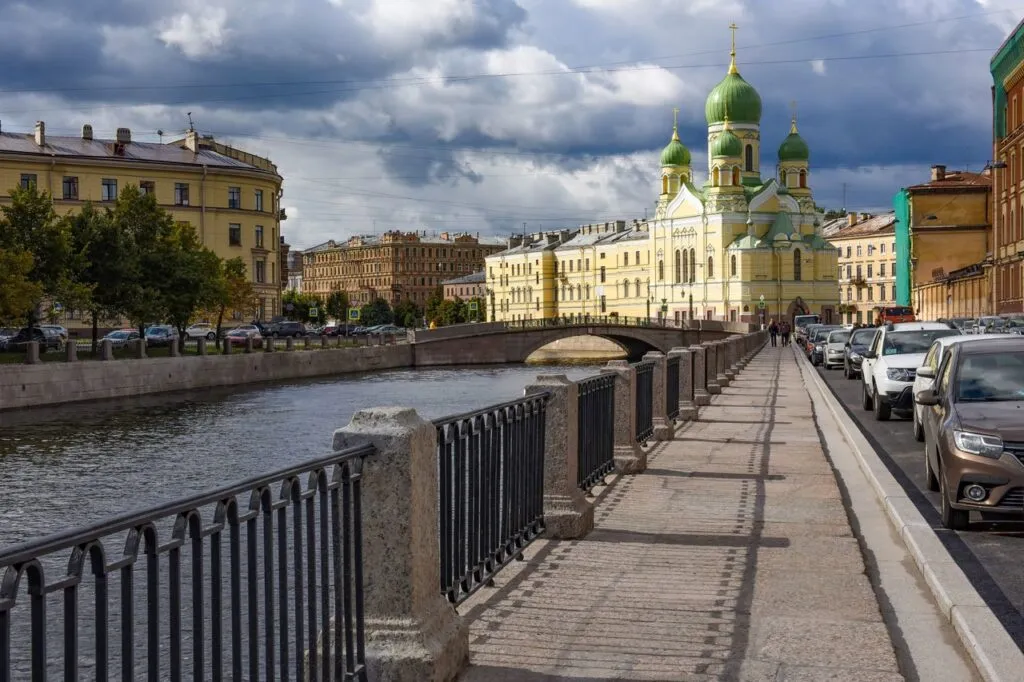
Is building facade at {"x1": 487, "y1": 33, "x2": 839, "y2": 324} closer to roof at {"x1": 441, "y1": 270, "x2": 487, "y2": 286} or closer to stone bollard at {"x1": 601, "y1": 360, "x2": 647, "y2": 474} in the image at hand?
roof at {"x1": 441, "y1": 270, "x2": 487, "y2": 286}

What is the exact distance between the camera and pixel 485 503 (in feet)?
24.5

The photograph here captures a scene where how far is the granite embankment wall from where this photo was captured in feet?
130

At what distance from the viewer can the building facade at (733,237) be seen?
126 meters

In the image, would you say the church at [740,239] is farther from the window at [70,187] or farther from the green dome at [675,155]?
the window at [70,187]

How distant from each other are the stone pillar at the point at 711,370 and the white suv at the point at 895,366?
3800 millimetres

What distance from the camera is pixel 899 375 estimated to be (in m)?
21.8

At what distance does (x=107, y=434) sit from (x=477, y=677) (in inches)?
1121

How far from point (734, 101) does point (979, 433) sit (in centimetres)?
12238

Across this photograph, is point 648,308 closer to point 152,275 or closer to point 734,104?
point 734,104

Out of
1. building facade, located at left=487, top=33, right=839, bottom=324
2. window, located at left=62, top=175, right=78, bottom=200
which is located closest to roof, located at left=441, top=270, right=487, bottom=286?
building facade, located at left=487, top=33, right=839, bottom=324

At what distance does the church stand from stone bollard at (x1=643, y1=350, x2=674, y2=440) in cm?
10749

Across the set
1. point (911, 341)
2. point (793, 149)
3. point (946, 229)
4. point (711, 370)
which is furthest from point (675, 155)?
point (911, 341)

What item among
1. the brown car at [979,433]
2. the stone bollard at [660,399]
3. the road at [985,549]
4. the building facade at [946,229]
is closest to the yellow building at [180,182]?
the building facade at [946,229]

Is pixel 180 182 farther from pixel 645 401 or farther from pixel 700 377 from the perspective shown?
pixel 645 401
